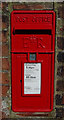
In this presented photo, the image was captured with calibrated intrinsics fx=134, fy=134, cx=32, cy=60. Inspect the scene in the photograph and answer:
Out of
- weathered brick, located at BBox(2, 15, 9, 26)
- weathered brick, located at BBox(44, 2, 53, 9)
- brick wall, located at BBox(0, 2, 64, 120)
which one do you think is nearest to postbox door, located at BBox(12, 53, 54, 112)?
brick wall, located at BBox(0, 2, 64, 120)

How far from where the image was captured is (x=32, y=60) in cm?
151

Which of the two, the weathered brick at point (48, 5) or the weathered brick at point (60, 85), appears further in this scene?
the weathered brick at point (60, 85)

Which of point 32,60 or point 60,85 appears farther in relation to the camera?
point 60,85

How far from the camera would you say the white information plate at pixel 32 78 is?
1.51 meters

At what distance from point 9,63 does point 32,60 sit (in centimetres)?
29

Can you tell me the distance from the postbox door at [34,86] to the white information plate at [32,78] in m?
0.01

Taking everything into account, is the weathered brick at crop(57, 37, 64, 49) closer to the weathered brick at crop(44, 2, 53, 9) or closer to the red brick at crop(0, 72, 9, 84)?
the weathered brick at crop(44, 2, 53, 9)

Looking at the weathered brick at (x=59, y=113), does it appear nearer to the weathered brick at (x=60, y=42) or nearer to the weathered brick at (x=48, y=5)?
the weathered brick at (x=60, y=42)

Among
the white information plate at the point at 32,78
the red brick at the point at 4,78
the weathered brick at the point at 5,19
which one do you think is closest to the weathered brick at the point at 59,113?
the white information plate at the point at 32,78

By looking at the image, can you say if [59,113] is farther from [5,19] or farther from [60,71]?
[5,19]

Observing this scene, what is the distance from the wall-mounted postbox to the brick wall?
96mm

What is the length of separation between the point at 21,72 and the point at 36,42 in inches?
14.8

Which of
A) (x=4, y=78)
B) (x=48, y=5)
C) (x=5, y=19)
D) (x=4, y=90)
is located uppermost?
(x=48, y=5)

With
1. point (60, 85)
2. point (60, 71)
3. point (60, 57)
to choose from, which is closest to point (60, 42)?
point (60, 57)
